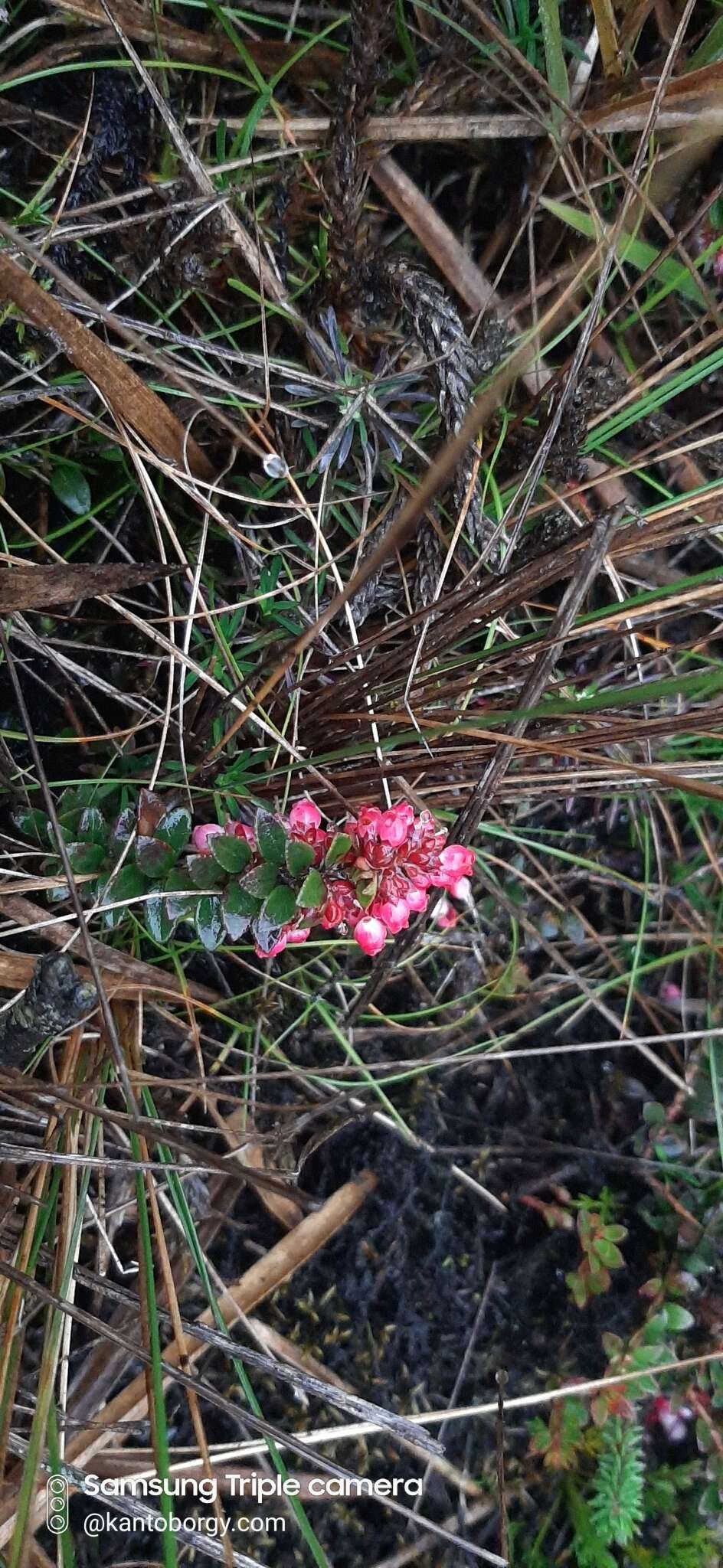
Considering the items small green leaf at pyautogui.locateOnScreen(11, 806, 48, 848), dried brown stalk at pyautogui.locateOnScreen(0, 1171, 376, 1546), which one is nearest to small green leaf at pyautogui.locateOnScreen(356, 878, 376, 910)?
small green leaf at pyautogui.locateOnScreen(11, 806, 48, 848)

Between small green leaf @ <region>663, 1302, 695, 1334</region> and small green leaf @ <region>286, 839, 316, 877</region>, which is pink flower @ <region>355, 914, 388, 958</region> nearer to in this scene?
small green leaf @ <region>286, 839, 316, 877</region>

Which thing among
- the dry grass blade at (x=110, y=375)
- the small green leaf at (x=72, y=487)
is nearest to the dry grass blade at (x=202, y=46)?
the dry grass blade at (x=110, y=375)

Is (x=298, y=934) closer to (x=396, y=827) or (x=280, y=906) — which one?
(x=280, y=906)

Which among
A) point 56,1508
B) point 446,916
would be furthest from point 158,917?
point 56,1508

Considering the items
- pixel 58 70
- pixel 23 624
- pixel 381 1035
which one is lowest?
pixel 381 1035

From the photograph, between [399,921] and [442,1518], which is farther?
[442,1518]

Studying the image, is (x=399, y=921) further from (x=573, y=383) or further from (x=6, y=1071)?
(x=573, y=383)

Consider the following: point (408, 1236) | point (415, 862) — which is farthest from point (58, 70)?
point (408, 1236)
